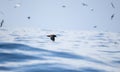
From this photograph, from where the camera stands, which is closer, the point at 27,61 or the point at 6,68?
the point at 6,68

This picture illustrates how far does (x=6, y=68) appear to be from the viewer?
37.2 feet

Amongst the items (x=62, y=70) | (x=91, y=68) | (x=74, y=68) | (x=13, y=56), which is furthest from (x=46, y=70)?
(x=13, y=56)

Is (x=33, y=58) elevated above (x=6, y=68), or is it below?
above

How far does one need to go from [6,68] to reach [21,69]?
0.77m

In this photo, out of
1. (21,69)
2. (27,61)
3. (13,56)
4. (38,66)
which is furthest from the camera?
(13,56)

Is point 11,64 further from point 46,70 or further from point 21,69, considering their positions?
point 46,70

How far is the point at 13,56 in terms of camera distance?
14.2m

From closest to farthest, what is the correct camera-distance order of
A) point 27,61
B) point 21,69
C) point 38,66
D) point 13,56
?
1. point 21,69
2. point 38,66
3. point 27,61
4. point 13,56

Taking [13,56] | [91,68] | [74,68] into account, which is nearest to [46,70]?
[74,68]

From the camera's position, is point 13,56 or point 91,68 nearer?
point 91,68

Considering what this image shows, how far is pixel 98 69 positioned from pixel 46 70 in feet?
9.79

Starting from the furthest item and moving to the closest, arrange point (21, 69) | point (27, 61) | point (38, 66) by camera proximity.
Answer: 1. point (27, 61)
2. point (38, 66)
3. point (21, 69)

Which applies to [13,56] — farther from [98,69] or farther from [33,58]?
[98,69]

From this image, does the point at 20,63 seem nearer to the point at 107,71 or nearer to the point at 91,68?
the point at 91,68
